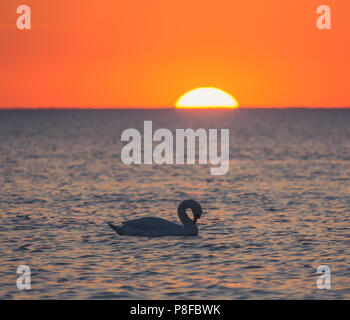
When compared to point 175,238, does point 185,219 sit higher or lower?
higher

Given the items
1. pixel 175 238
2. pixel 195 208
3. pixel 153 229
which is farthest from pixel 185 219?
pixel 153 229

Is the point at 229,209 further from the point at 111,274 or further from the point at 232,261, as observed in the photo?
the point at 111,274

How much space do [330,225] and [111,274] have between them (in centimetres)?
922

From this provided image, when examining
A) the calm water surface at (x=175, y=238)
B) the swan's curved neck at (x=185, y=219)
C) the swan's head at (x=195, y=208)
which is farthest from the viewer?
the swan's head at (x=195, y=208)

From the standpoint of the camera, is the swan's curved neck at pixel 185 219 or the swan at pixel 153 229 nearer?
the swan at pixel 153 229

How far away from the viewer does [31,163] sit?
172 ft

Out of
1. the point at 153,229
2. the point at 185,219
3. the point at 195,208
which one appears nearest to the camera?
the point at 153,229

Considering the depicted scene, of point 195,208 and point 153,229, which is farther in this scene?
point 195,208

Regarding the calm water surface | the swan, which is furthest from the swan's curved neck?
the calm water surface

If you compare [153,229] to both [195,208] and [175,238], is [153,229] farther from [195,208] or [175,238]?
[195,208]

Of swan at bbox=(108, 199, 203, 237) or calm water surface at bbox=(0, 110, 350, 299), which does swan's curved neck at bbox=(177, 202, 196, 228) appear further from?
calm water surface at bbox=(0, 110, 350, 299)

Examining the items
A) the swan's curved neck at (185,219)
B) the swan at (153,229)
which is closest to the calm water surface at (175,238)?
the swan at (153,229)

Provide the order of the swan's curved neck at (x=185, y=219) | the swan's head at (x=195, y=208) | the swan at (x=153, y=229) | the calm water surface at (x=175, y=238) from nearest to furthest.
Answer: the calm water surface at (x=175, y=238) → the swan at (x=153, y=229) → the swan's curved neck at (x=185, y=219) → the swan's head at (x=195, y=208)

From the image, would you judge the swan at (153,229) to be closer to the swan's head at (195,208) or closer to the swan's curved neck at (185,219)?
the swan's curved neck at (185,219)
